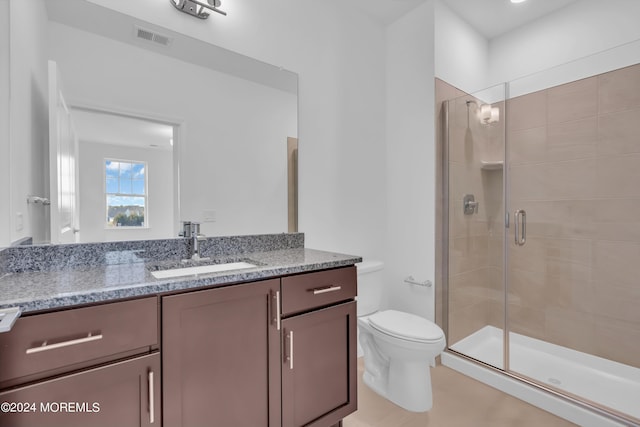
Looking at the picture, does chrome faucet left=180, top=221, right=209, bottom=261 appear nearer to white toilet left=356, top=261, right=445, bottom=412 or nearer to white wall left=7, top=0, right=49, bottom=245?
white wall left=7, top=0, right=49, bottom=245

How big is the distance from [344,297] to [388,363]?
801 millimetres

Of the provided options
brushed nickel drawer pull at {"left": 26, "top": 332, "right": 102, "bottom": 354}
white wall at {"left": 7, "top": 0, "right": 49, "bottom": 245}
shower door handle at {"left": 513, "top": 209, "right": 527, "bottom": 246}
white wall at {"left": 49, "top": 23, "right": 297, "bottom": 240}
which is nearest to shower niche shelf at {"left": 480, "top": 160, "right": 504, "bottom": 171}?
shower door handle at {"left": 513, "top": 209, "right": 527, "bottom": 246}

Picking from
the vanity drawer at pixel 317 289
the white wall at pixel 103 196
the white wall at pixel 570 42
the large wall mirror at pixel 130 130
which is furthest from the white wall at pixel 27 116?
the white wall at pixel 570 42

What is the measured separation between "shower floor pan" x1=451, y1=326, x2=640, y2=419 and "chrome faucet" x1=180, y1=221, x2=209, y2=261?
1969 millimetres

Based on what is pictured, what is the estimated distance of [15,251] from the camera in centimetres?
117

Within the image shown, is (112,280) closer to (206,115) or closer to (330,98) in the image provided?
(206,115)

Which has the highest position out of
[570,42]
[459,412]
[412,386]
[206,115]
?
[570,42]

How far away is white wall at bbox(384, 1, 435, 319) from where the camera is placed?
232 cm

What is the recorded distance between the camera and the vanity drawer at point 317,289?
1.28 m

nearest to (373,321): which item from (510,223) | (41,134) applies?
(510,223)

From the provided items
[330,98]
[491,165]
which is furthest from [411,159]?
[330,98]

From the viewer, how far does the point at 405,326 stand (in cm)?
183

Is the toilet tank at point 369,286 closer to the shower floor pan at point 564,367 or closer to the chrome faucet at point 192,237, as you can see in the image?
the shower floor pan at point 564,367

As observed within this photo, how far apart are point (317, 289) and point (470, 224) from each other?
1618 millimetres
